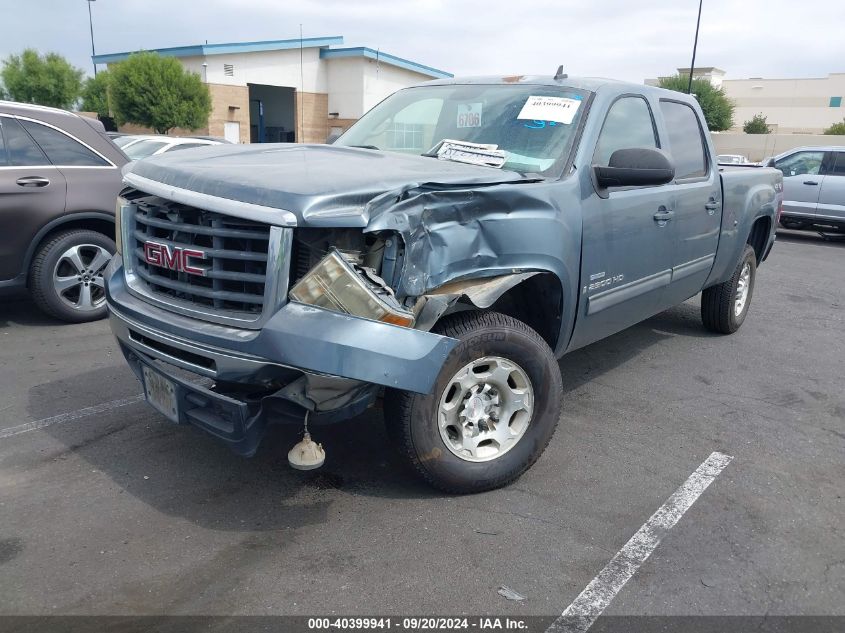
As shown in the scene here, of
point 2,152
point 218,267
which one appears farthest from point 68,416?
point 2,152

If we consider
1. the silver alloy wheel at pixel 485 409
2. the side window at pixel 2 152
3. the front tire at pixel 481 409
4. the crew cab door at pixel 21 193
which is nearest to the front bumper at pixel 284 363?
the front tire at pixel 481 409

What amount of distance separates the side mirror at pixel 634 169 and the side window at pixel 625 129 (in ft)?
0.51

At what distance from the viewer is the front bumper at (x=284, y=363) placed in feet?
8.78

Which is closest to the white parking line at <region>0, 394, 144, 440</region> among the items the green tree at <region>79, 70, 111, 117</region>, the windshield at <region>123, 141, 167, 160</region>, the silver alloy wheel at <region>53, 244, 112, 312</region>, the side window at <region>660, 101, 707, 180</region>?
the silver alloy wheel at <region>53, 244, 112, 312</region>

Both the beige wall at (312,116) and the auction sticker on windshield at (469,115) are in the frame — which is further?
the beige wall at (312,116)

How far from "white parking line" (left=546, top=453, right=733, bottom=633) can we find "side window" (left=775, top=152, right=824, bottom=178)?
39.8ft

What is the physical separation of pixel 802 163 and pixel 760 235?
28.9 feet

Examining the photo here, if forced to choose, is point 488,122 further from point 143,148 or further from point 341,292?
point 143,148

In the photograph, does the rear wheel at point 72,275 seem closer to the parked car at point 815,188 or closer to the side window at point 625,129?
the side window at point 625,129

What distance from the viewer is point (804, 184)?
13734mm

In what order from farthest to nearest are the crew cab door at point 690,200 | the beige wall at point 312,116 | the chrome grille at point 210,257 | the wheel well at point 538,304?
the beige wall at point 312,116, the crew cab door at point 690,200, the wheel well at point 538,304, the chrome grille at point 210,257

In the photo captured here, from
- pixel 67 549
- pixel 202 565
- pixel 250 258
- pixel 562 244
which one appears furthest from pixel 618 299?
pixel 67 549

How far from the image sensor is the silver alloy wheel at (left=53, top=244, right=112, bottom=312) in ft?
19.3

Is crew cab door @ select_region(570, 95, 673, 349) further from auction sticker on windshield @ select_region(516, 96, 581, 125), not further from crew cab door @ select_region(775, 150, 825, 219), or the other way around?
crew cab door @ select_region(775, 150, 825, 219)
